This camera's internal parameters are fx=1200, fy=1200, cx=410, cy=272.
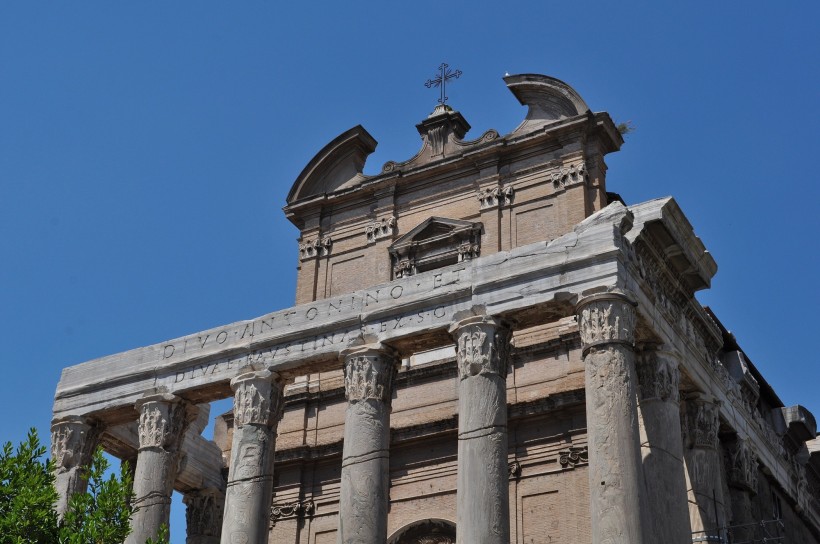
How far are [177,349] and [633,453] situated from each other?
10068 mm

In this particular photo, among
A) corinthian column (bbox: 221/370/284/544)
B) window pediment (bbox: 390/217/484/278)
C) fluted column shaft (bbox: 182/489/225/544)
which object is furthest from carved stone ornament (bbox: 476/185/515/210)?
fluted column shaft (bbox: 182/489/225/544)

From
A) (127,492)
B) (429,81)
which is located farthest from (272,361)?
(429,81)

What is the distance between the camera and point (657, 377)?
21297 mm

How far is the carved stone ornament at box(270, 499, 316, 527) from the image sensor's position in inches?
1070

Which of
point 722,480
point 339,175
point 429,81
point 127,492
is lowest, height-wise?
point 127,492

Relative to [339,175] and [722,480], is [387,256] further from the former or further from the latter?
[722,480]

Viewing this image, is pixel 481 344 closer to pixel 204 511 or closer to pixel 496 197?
pixel 496 197

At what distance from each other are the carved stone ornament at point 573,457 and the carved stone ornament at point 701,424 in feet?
7.14

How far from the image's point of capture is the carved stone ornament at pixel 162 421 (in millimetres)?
23453

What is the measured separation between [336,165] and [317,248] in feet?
8.11

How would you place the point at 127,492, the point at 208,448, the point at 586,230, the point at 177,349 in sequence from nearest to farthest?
the point at 127,492
the point at 586,230
the point at 177,349
the point at 208,448

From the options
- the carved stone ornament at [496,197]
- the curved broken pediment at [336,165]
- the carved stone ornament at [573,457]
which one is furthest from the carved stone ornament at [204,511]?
the carved stone ornament at [496,197]

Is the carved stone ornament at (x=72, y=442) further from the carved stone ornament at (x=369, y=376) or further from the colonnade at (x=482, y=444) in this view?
the carved stone ornament at (x=369, y=376)

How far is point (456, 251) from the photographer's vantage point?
28438 mm
